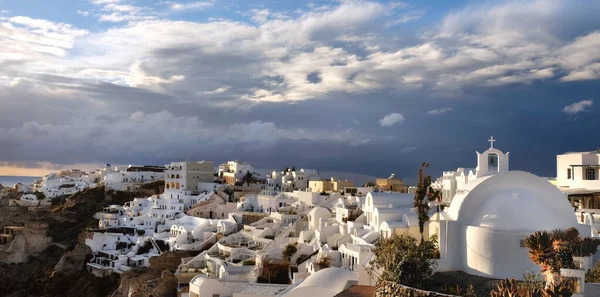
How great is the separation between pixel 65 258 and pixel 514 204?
155 feet

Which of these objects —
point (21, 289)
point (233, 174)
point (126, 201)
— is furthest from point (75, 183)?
point (21, 289)

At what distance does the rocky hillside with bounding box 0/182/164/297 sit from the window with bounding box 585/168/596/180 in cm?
3886

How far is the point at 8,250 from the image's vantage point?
205 feet

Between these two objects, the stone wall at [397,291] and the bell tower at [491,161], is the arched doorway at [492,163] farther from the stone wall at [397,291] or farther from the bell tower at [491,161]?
the stone wall at [397,291]

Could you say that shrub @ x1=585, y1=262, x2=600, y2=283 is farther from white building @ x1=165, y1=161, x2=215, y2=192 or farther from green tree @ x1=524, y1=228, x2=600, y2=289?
white building @ x1=165, y1=161, x2=215, y2=192

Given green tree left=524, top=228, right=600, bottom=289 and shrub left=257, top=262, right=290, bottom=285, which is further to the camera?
shrub left=257, top=262, right=290, bottom=285

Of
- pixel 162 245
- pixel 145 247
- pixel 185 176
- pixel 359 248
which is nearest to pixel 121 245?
pixel 145 247

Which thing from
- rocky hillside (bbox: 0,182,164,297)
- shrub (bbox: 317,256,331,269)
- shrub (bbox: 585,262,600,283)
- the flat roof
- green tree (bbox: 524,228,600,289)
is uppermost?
green tree (bbox: 524,228,600,289)

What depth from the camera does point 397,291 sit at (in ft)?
53.1

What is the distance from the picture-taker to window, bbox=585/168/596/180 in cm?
3771

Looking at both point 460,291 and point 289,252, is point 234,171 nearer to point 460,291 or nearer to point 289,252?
point 289,252

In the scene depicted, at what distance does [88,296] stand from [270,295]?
87.3 ft

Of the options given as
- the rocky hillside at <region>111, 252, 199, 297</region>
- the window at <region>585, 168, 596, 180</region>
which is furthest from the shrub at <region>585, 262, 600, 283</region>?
the rocky hillside at <region>111, 252, 199, 297</region>

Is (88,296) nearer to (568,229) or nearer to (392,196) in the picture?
(392,196)
